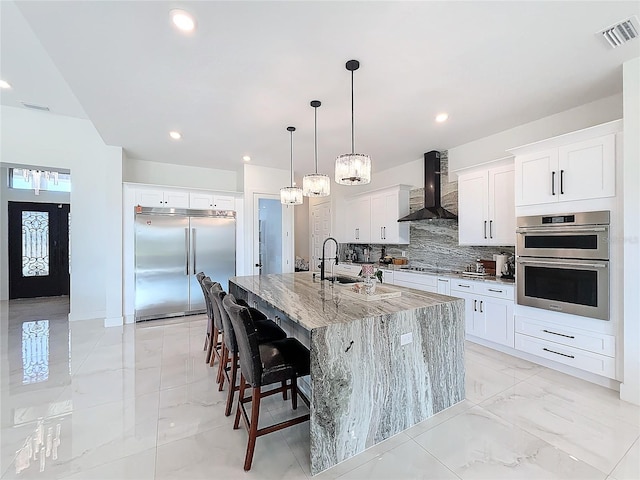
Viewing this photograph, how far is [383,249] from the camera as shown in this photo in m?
6.05

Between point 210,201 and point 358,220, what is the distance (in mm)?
2988

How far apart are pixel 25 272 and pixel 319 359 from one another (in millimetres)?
8296

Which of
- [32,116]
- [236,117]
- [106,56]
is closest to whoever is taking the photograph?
[106,56]

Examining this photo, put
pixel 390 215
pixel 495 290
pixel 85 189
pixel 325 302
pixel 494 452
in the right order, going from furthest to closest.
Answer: pixel 390 215
pixel 85 189
pixel 495 290
pixel 325 302
pixel 494 452

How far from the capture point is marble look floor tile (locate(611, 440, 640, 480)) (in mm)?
1661

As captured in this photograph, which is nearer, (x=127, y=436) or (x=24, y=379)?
(x=127, y=436)

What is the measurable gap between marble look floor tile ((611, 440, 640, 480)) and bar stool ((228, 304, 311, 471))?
6.05 ft

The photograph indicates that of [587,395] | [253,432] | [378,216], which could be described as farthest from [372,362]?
[378,216]

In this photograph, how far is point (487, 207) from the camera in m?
3.87

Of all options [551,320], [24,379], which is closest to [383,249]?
[551,320]

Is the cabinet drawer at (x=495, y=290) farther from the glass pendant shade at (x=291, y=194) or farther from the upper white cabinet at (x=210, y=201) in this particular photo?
the upper white cabinet at (x=210, y=201)

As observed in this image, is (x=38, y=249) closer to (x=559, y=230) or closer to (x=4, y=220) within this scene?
(x=4, y=220)

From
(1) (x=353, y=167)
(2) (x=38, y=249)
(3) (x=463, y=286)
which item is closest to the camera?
(1) (x=353, y=167)

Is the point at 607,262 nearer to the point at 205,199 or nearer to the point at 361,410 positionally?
the point at 361,410
